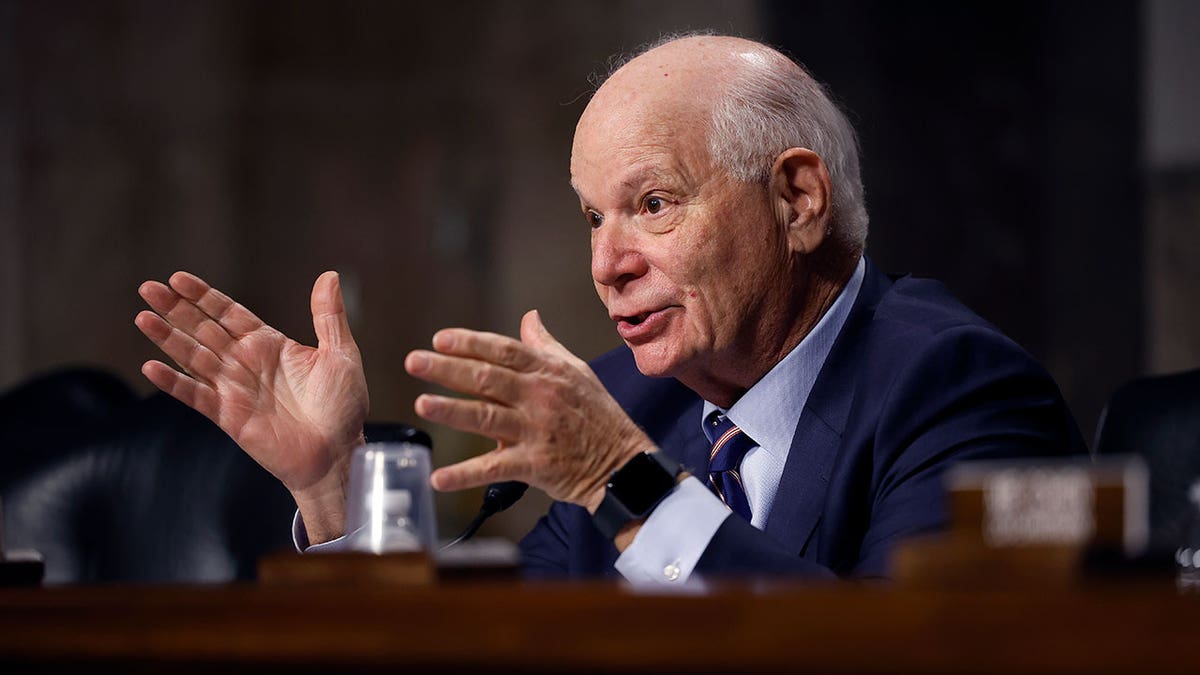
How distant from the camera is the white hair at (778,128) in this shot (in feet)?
6.24

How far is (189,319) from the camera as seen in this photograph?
1.76 m

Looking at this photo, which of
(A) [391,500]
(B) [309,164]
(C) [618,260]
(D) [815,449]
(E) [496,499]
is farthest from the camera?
(B) [309,164]

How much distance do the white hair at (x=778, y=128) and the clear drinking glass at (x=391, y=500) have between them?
81cm

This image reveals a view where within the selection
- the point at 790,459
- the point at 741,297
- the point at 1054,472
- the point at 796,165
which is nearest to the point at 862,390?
the point at 790,459

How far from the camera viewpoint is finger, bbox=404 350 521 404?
126cm

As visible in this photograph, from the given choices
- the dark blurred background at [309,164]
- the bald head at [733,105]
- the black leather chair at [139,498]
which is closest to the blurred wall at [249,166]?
the dark blurred background at [309,164]

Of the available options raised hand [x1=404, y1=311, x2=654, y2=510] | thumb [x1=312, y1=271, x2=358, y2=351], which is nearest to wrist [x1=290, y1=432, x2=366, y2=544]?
thumb [x1=312, y1=271, x2=358, y2=351]

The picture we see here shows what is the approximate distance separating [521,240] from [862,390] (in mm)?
2416

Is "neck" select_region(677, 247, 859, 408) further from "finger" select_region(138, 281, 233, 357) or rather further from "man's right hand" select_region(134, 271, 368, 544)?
"finger" select_region(138, 281, 233, 357)

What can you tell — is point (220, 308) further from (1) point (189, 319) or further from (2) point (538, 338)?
(2) point (538, 338)

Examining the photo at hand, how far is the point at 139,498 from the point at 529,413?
4.13 feet

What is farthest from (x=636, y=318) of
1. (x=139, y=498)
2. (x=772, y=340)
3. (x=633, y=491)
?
(x=139, y=498)

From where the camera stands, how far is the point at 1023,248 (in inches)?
142

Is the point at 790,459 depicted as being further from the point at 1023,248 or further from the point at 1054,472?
the point at 1023,248
